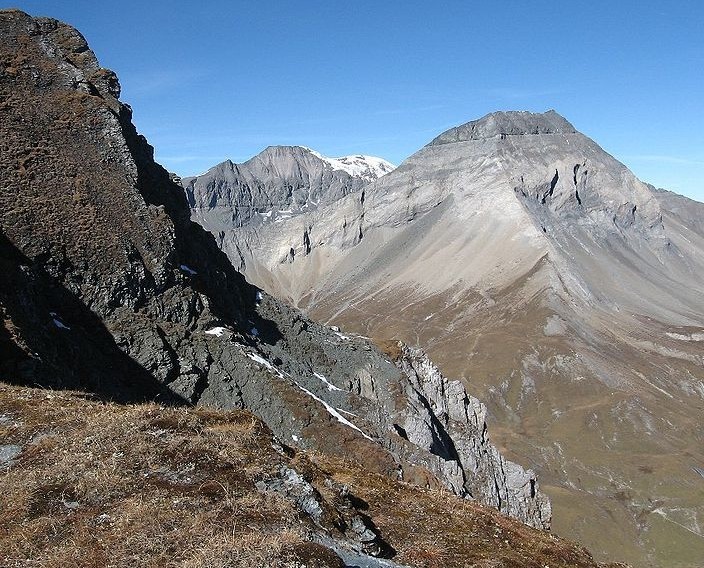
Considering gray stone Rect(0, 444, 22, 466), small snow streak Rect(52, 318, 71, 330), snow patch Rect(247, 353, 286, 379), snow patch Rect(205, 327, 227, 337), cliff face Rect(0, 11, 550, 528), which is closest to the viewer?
gray stone Rect(0, 444, 22, 466)

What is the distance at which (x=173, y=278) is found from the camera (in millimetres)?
64938

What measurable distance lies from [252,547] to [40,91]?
267 ft

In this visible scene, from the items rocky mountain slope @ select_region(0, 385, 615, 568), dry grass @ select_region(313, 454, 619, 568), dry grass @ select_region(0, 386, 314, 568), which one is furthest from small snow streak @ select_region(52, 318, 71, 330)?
dry grass @ select_region(313, 454, 619, 568)

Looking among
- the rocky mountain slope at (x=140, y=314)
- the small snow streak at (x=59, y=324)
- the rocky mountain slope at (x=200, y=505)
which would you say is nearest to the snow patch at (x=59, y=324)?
the small snow streak at (x=59, y=324)

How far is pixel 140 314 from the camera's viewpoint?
59656mm

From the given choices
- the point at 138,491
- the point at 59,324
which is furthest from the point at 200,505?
the point at 59,324

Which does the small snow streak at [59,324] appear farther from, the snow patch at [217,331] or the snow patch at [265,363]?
the snow patch at [265,363]

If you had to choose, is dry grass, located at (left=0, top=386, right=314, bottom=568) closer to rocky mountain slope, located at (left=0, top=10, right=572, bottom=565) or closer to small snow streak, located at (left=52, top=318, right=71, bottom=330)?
rocky mountain slope, located at (left=0, top=10, right=572, bottom=565)

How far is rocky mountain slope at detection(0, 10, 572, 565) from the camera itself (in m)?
52.1

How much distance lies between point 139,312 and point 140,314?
30 centimetres

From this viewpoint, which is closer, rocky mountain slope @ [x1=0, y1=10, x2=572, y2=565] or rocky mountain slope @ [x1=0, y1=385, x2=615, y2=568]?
rocky mountain slope @ [x1=0, y1=385, x2=615, y2=568]

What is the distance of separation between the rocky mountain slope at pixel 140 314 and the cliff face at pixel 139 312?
0.65 ft

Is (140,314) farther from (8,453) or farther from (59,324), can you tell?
(8,453)

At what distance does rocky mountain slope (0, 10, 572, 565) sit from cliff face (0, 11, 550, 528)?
198mm
